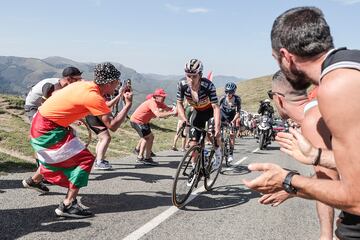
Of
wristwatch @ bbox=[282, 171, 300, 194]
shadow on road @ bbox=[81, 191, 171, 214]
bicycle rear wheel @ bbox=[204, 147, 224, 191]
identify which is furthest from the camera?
bicycle rear wheel @ bbox=[204, 147, 224, 191]

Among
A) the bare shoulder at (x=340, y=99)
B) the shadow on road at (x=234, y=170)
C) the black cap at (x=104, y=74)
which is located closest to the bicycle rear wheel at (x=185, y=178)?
the black cap at (x=104, y=74)

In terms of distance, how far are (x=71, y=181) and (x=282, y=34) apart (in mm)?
3909

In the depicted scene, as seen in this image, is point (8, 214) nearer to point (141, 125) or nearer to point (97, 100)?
point (97, 100)

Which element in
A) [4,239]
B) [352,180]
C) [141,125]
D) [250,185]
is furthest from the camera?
[141,125]

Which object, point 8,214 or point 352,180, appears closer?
point 352,180

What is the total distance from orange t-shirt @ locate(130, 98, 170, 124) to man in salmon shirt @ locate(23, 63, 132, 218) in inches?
209

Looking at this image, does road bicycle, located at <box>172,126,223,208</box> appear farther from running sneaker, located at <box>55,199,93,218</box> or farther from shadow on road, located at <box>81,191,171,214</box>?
running sneaker, located at <box>55,199,93,218</box>

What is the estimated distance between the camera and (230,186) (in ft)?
27.0

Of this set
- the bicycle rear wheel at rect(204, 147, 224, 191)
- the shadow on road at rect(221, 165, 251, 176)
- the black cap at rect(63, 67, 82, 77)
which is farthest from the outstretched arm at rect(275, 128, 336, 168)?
the shadow on road at rect(221, 165, 251, 176)

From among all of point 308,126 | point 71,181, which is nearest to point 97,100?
point 71,181

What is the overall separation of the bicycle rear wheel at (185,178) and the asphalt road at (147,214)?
178 millimetres

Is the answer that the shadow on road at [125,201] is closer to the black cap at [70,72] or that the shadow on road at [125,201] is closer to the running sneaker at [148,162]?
the black cap at [70,72]

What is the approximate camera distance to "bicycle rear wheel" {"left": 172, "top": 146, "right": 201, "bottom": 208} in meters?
6.09

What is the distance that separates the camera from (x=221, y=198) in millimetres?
7094
